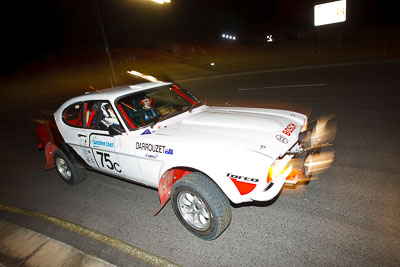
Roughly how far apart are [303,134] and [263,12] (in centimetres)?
5276

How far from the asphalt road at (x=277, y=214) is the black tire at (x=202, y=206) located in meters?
0.18

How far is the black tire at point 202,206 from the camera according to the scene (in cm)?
270

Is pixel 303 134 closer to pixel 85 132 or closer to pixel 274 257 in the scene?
pixel 274 257

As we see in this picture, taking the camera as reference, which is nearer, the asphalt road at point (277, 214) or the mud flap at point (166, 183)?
the asphalt road at point (277, 214)

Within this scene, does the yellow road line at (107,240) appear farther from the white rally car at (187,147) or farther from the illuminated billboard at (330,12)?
the illuminated billboard at (330,12)

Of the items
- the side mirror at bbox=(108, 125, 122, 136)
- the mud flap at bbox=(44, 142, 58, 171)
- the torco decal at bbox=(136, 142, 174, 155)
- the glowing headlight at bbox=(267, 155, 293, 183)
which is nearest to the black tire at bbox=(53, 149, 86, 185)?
the mud flap at bbox=(44, 142, 58, 171)

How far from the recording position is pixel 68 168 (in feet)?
15.3

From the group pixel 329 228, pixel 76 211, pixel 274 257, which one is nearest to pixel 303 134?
pixel 329 228

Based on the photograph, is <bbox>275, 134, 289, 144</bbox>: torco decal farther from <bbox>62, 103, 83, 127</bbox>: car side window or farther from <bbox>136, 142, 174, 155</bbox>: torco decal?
<bbox>62, 103, 83, 127</bbox>: car side window

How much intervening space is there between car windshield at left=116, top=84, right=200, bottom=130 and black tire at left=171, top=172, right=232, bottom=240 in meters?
1.15

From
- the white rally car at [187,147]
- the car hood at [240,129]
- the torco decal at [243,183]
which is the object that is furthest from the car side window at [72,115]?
the torco decal at [243,183]

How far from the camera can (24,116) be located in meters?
12.3

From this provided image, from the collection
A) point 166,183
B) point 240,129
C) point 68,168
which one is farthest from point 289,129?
Answer: point 68,168

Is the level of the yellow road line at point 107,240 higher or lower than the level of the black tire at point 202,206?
lower
